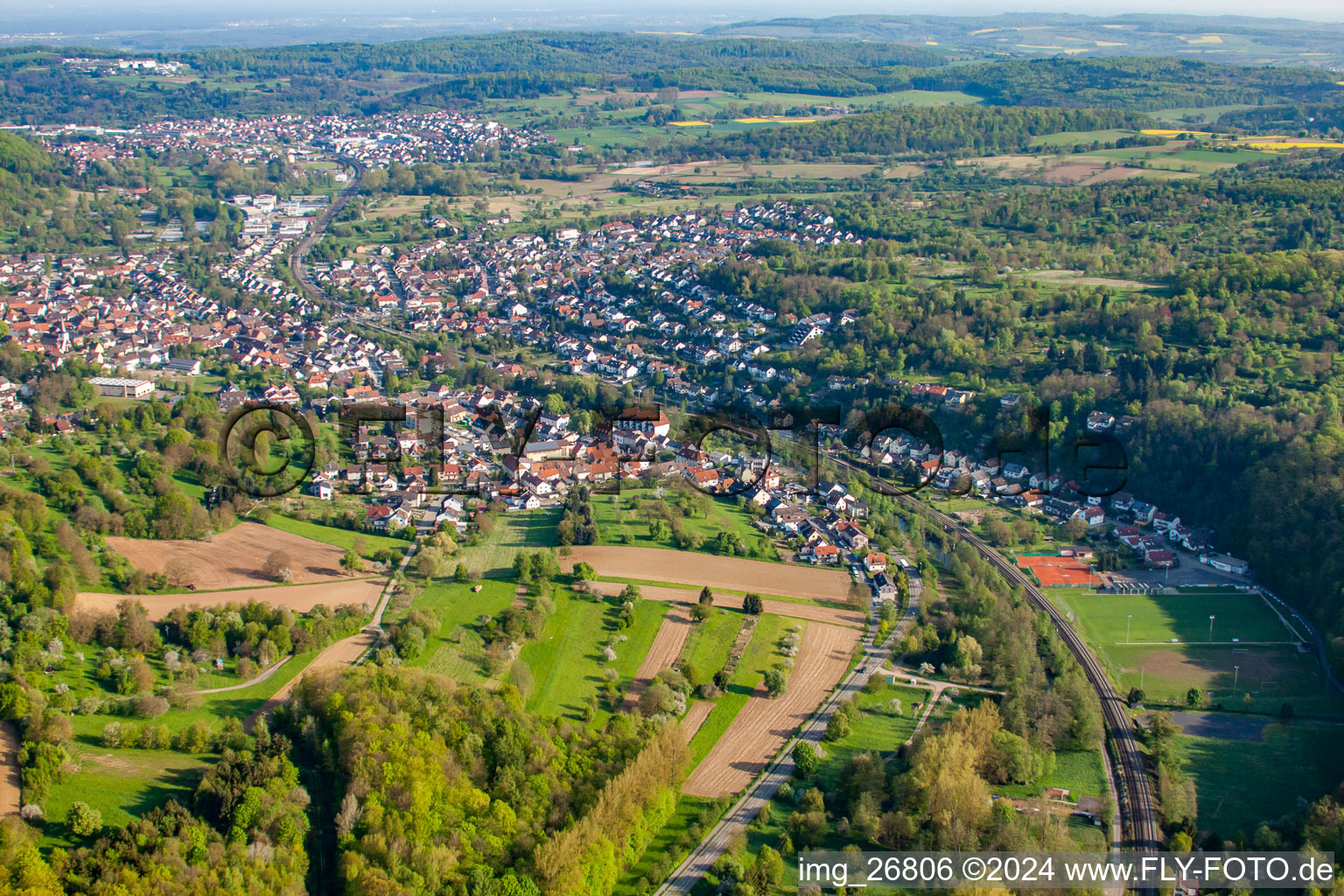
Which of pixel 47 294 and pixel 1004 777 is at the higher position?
pixel 47 294

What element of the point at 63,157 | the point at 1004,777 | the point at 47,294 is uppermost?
the point at 63,157

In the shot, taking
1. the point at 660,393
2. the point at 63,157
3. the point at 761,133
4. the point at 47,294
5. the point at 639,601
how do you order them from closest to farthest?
the point at 639,601, the point at 660,393, the point at 47,294, the point at 63,157, the point at 761,133

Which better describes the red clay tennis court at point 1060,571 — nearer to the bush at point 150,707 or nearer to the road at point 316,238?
the bush at point 150,707

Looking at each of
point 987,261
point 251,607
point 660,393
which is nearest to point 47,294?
point 660,393

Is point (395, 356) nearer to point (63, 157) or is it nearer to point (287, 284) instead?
point (287, 284)

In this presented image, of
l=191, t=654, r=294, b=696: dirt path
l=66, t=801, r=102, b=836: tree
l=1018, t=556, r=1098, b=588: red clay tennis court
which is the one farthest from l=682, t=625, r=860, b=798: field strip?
l=66, t=801, r=102, b=836: tree

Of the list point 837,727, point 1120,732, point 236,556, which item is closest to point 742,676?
point 837,727

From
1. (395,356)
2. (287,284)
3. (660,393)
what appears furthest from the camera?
(287,284)

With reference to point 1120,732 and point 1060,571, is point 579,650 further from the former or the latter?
point 1060,571
